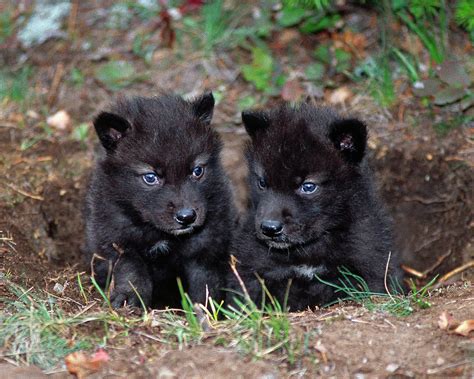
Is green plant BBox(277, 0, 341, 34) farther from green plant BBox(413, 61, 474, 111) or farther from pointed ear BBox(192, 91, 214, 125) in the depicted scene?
pointed ear BBox(192, 91, 214, 125)

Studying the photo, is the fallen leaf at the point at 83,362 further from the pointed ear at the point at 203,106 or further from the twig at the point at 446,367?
the pointed ear at the point at 203,106

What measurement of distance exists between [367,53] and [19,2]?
13.5ft

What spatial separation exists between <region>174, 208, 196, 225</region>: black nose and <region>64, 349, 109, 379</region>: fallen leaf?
1.33 meters

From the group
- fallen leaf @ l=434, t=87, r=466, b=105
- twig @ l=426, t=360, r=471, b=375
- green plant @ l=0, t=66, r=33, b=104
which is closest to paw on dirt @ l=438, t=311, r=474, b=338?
twig @ l=426, t=360, r=471, b=375

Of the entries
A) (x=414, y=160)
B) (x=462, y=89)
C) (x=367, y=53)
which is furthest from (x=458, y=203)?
(x=367, y=53)

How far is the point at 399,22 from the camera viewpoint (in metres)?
7.52

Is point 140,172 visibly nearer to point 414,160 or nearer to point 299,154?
point 299,154

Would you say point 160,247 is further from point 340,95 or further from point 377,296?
point 340,95

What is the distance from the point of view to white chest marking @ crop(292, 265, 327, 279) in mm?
5211

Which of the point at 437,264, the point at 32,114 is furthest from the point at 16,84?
the point at 437,264

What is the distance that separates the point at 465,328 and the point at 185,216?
6.43 ft

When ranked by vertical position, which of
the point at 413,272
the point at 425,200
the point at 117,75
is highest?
the point at 117,75

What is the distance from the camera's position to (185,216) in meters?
5.09

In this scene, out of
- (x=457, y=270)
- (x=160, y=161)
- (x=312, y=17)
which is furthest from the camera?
(x=312, y=17)
